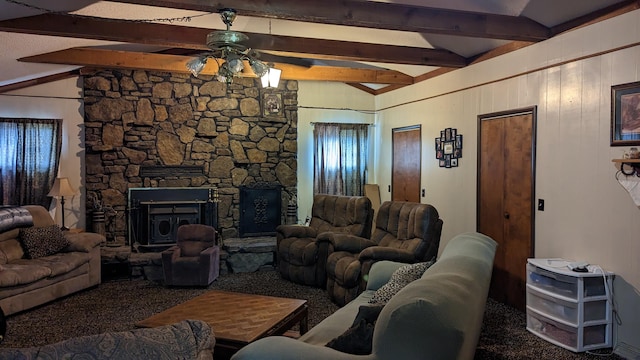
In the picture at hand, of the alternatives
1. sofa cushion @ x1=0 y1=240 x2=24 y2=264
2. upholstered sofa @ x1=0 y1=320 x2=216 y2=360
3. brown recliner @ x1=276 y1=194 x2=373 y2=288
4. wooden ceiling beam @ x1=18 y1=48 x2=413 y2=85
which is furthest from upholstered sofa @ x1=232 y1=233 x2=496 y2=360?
wooden ceiling beam @ x1=18 y1=48 x2=413 y2=85

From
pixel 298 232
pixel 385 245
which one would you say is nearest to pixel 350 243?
pixel 385 245

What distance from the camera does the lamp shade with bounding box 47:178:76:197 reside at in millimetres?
5836

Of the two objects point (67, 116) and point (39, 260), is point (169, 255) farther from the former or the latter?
point (67, 116)

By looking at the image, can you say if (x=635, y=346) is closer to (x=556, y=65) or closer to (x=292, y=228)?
(x=556, y=65)

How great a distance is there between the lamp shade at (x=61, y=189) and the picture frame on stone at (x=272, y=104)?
280 cm

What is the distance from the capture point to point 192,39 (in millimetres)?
→ 4438

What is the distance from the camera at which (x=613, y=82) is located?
3461 mm

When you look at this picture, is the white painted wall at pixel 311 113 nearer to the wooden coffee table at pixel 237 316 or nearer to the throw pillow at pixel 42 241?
the throw pillow at pixel 42 241

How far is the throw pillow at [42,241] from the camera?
16.1ft

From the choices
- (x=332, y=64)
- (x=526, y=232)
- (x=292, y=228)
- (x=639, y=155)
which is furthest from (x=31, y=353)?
(x=332, y=64)

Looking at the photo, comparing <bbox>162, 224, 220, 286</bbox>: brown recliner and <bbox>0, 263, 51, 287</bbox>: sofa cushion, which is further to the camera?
<bbox>162, 224, 220, 286</bbox>: brown recliner

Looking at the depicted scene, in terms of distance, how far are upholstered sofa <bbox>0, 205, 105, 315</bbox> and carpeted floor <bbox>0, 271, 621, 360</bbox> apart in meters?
0.13

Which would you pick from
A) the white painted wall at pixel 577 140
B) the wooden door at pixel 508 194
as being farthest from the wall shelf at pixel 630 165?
the wooden door at pixel 508 194

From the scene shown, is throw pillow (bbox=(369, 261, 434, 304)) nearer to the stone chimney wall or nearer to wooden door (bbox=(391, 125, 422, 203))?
wooden door (bbox=(391, 125, 422, 203))
